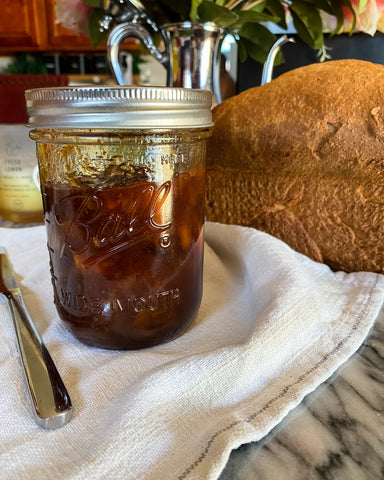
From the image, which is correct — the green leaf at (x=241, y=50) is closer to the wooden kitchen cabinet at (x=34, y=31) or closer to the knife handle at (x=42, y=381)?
the knife handle at (x=42, y=381)

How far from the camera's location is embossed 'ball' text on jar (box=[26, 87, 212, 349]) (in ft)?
1.39

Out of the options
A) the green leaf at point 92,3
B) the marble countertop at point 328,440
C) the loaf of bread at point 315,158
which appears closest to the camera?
the marble countertop at point 328,440

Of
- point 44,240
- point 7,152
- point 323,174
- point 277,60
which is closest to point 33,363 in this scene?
point 44,240

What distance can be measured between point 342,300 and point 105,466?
16.0 inches

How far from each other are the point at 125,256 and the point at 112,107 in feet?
0.54

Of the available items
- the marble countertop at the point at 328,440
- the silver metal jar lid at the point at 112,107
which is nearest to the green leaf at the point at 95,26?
the silver metal jar lid at the point at 112,107

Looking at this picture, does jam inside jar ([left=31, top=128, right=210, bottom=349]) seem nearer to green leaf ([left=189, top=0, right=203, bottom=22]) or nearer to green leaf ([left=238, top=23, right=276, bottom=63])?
green leaf ([left=189, top=0, right=203, bottom=22])

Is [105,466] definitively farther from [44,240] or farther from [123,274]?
[44,240]

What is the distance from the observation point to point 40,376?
435 mm

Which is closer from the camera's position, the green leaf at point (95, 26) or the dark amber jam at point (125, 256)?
the dark amber jam at point (125, 256)

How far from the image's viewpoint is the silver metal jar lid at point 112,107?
0.41 metres

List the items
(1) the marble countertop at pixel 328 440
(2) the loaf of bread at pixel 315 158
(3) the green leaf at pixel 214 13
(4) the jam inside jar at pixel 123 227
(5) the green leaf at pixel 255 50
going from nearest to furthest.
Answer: (1) the marble countertop at pixel 328 440 → (4) the jam inside jar at pixel 123 227 → (2) the loaf of bread at pixel 315 158 → (3) the green leaf at pixel 214 13 → (5) the green leaf at pixel 255 50

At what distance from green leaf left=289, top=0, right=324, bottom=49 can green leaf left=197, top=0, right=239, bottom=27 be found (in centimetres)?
21

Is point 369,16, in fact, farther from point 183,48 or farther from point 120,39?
point 120,39
